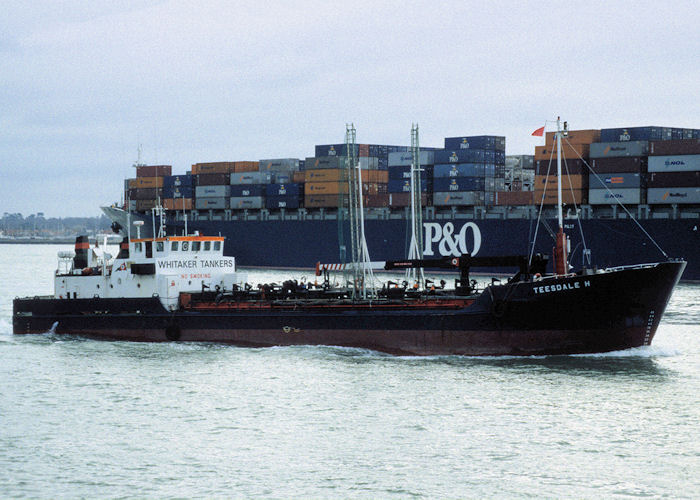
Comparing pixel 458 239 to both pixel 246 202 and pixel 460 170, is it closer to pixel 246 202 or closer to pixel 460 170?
pixel 460 170

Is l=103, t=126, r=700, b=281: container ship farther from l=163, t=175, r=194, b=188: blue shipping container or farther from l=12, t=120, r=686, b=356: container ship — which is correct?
l=12, t=120, r=686, b=356: container ship

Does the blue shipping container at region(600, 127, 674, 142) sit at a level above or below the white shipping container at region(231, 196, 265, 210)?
above

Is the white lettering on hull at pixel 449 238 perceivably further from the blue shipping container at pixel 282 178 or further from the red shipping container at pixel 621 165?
the blue shipping container at pixel 282 178

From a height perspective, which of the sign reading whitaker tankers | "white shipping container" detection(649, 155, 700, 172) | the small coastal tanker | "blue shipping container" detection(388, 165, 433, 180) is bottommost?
the small coastal tanker

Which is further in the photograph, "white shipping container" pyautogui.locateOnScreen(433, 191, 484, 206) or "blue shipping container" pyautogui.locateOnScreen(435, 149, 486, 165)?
"white shipping container" pyautogui.locateOnScreen(433, 191, 484, 206)

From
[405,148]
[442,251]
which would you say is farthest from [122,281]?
[405,148]

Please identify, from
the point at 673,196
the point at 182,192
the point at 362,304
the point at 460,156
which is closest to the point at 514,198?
the point at 460,156

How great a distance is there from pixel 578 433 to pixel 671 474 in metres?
2.59

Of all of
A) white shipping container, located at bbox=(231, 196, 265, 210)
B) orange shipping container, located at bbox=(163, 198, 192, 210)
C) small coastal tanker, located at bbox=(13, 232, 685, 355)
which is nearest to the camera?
small coastal tanker, located at bbox=(13, 232, 685, 355)

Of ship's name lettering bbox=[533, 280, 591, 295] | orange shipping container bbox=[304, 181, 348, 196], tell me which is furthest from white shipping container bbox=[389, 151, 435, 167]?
ship's name lettering bbox=[533, 280, 591, 295]

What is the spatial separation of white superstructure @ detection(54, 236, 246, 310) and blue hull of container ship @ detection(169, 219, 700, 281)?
1578cm

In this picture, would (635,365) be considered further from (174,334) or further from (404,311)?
(174,334)

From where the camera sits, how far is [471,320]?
84.4ft

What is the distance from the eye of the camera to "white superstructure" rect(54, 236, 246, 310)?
98.9ft
